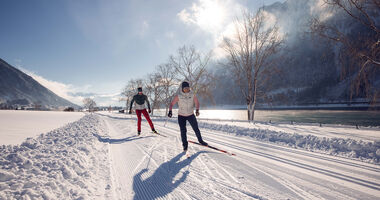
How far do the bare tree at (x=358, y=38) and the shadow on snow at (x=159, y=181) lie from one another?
318 inches

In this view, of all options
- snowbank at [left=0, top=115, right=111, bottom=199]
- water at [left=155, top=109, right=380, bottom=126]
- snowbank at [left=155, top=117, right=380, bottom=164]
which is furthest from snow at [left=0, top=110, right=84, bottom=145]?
water at [left=155, top=109, right=380, bottom=126]

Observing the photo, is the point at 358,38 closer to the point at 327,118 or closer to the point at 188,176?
the point at 188,176

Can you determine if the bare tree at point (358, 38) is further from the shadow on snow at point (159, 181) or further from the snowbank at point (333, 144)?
the shadow on snow at point (159, 181)

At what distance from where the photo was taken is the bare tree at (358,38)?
5809mm

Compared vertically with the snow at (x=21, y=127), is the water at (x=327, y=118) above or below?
below

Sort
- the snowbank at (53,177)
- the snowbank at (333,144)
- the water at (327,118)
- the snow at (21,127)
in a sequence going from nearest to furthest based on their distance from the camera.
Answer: the snowbank at (53,177) < the snowbank at (333,144) < the snow at (21,127) < the water at (327,118)

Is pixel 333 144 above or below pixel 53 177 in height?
below

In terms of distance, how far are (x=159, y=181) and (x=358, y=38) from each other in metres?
9.69

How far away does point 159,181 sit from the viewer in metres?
2.47

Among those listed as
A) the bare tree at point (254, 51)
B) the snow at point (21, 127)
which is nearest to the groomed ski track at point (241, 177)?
the snow at point (21, 127)

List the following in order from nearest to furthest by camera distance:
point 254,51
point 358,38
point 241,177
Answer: point 241,177
point 358,38
point 254,51

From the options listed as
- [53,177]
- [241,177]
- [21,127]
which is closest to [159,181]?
[241,177]

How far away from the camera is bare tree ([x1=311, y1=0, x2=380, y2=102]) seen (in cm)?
581

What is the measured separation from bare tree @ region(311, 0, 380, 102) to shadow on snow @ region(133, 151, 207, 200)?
8074 mm
